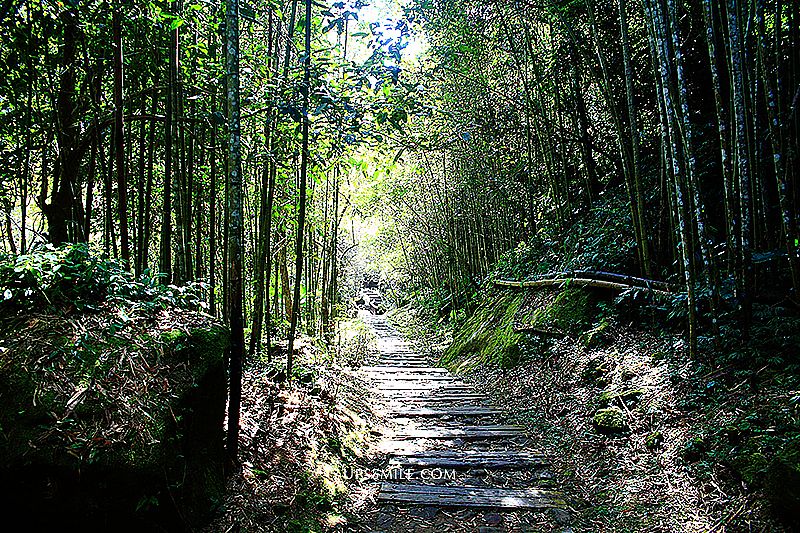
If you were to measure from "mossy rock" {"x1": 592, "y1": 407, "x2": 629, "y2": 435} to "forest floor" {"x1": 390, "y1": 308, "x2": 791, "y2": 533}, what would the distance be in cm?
6

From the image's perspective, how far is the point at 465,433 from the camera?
4.76 metres

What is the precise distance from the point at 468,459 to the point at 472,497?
26.4 inches

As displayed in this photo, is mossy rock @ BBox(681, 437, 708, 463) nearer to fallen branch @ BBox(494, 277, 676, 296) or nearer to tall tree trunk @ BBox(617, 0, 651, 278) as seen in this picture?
fallen branch @ BBox(494, 277, 676, 296)

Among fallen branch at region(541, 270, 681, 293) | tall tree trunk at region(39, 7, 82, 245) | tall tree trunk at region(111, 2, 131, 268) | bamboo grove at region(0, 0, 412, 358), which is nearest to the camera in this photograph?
tall tree trunk at region(111, 2, 131, 268)

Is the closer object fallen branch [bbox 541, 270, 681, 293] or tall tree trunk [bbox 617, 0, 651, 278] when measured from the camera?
fallen branch [bbox 541, 270, 681, 293]

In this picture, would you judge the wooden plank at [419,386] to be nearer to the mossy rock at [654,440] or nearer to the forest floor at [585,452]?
the forest floor at [585,452]

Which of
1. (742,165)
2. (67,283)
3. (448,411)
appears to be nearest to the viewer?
(67,283)

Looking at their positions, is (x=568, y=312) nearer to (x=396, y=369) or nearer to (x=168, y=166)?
(x=396, y=369)

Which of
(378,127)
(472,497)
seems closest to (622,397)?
(472,497)

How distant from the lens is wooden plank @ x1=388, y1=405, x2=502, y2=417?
17.9 feet

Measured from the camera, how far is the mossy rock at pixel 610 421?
13.0ft


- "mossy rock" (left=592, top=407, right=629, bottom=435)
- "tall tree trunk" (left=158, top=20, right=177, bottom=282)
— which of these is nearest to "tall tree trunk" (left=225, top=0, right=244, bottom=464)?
"tall tree trunk" (left=158, top=20, right=177, bottom=282)

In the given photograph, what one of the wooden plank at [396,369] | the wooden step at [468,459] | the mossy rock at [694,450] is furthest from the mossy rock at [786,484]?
the wooden plank at [396,369]

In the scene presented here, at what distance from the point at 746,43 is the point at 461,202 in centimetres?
824
